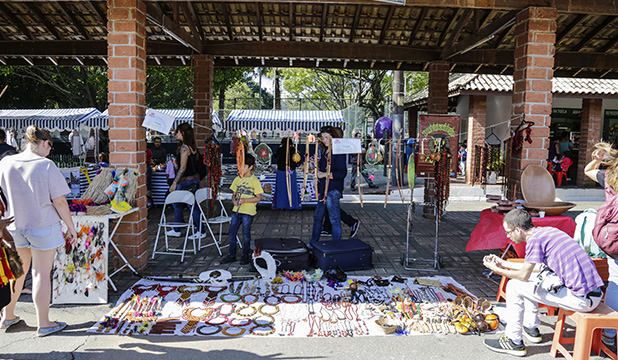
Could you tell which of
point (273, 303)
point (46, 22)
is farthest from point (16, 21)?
point (273, 303)

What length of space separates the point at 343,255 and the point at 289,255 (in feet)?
2.27

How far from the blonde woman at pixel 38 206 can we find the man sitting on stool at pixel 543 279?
3.82 meters

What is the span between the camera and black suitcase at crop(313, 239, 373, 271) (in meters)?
5.32

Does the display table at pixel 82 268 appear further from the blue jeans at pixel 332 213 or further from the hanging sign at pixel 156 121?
the blue jeans at pixel 332 213

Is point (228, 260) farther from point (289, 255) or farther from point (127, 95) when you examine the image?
point (127, 95)

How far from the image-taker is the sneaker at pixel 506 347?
3.46 metres

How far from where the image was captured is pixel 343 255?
537cm

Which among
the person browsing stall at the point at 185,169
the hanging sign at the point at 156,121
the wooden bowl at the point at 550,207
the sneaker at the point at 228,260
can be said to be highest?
the hanging sign at the point at 156,121

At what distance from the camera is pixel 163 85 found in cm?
2278

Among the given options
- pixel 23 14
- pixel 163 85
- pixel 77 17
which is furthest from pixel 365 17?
pixel 163 85

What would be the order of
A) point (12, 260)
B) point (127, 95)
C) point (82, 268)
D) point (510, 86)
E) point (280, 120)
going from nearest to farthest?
point (12, 260)
point (82, 268)
point (127, 95)
point (510, 86)
point (280, 120)

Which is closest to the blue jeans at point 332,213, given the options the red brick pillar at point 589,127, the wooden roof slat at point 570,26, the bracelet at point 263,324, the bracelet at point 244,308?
the bracelet at point 244,308

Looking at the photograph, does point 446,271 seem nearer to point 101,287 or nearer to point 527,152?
point 527,152

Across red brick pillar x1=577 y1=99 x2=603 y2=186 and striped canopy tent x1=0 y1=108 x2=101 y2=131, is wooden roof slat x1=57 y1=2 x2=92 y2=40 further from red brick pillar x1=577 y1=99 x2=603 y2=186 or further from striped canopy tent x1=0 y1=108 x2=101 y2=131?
red brick pillar x1=577 y1=99 x2=603 y2=186
